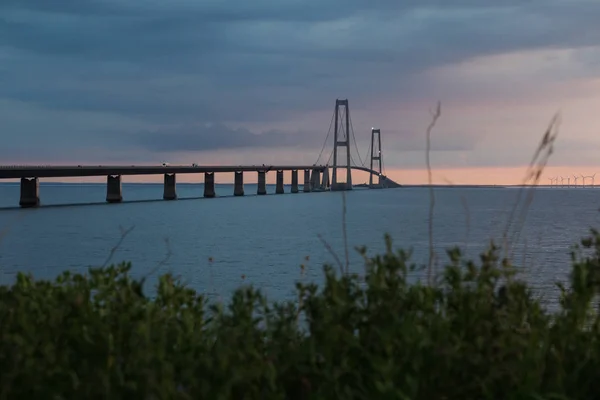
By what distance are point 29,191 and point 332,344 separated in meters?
101

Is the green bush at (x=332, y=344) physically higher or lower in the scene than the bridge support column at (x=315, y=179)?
lower

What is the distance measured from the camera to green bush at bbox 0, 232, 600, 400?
13.5 ft

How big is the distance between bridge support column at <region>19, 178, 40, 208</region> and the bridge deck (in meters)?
1.62

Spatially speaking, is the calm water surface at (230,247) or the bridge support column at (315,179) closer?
the calm water surface at (230,247)

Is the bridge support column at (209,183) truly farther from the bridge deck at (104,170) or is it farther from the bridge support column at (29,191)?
the bridge support column at (29,191)

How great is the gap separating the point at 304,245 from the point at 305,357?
43.5m

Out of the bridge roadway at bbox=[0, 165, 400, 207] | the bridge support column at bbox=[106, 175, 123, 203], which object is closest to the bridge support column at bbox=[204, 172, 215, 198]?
the bridge roadway at bbox=[0, 165, 400, 207]

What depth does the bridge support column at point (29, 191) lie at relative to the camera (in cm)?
9925

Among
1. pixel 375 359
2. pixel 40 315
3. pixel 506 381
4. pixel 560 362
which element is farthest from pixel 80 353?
pixel 560 362

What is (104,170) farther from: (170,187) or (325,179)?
(325,179)

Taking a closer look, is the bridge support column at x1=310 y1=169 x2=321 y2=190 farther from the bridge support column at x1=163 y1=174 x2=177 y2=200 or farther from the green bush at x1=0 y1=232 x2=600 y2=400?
the green bush at x1=0 y1=232 x2=600 y2=400

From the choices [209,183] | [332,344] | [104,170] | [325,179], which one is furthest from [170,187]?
[332,344]

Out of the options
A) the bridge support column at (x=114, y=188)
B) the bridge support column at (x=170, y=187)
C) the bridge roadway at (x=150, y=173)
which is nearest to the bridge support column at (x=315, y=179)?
the bridge roadway at (x=150, y=173)

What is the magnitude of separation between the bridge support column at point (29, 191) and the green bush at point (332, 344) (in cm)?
9815
